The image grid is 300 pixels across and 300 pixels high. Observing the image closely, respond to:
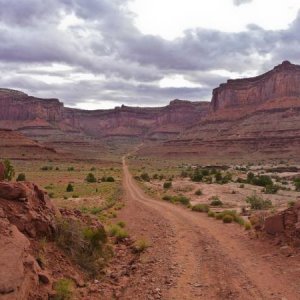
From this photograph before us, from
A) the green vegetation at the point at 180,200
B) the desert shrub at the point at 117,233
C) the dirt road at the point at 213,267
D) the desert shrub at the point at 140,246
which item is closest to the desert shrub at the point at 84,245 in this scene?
the desert shrub at the point at 140,246

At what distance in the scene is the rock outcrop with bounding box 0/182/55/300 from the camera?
861 cm

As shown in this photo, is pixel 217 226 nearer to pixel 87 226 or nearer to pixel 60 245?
pixel 87 226

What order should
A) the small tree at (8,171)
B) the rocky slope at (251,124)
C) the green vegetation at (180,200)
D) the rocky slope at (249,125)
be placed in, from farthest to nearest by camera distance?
the rocky slope at (249,125) → the rocky slope at (251,124) → the green vegetation at (180,200) → the small tree at (8,171)

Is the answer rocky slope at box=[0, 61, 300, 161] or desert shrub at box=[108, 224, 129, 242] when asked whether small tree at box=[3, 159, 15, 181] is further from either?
rocky slope at box=[0, 61, 300, 161]

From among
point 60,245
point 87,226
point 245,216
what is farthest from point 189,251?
point 245,216

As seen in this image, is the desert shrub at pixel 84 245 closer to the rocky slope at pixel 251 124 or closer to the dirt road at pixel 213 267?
the dirt road at pixel 213 267

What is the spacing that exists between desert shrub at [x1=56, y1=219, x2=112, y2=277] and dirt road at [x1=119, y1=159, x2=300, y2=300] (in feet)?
4.33

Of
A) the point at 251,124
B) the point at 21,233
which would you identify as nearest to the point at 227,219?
the point at 21,233

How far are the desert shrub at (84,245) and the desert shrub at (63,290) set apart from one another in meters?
1.71

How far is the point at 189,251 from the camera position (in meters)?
14.8

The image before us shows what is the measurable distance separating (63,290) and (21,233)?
1.82m

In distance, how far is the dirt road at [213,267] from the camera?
10.6 metres

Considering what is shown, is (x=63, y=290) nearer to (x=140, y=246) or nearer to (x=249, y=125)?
(x=140, y=246)

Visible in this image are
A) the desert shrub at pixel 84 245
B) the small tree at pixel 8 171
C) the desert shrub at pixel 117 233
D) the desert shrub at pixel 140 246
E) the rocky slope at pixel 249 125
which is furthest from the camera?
the rocky slope at pixel 249 125
